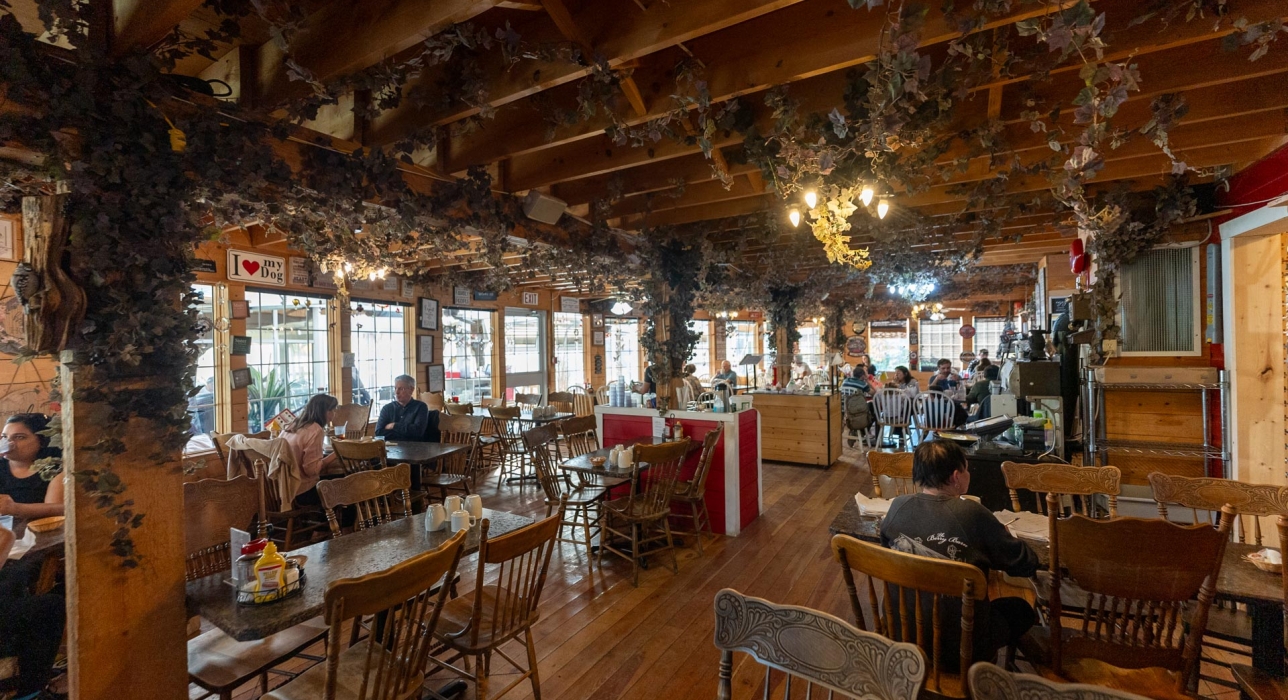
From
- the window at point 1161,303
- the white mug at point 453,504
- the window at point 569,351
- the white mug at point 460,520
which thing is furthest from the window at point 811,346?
the white mug at point 460,520

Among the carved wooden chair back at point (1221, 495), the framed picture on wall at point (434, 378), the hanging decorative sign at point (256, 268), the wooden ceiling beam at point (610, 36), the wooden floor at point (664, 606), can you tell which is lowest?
the wooden floor at point (664, 606)

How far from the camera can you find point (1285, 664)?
5.91ft

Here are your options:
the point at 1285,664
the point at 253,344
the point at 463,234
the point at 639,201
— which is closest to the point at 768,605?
the point at 1285,664

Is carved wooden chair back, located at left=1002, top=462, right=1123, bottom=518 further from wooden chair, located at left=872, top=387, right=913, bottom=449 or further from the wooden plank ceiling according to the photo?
wooden chair, located at left=872, top=387, right=913, bottom=449

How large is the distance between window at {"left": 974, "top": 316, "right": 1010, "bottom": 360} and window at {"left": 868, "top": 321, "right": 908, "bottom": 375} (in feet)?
5.86

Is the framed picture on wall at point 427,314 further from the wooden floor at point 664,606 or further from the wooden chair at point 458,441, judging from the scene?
the wooden floor at point 664,606

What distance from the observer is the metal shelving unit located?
12.5 feet

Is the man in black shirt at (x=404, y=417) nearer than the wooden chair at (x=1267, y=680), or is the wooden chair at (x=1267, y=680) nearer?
the wooden chair at (x=1267, y=680)

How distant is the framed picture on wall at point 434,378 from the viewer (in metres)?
8.02

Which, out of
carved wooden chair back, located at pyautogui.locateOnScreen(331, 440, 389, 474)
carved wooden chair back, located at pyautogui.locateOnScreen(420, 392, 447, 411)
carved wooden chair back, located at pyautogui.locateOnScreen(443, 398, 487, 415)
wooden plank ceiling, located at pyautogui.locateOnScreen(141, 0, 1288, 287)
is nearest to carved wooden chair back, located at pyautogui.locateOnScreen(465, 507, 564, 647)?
wooden plank ceiling, located at pyautogui.locateOnScreen(141, 0, 1288, 287)

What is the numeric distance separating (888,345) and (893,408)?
9675 millimetres

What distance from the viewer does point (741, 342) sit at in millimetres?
17328

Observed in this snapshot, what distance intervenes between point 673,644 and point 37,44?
11.4 feet

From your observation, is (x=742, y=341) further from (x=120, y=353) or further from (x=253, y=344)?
(x=120, y=353)
